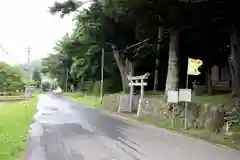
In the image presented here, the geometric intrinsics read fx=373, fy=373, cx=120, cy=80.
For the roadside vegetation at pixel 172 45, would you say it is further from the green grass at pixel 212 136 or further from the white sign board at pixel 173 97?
the white sign board at pixel 173 97

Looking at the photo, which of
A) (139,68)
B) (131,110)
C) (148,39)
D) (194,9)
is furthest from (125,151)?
(139,68)

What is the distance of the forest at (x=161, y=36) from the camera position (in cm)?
1789

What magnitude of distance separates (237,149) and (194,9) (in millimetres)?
8114

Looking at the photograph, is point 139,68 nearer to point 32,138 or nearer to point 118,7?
point 118,7

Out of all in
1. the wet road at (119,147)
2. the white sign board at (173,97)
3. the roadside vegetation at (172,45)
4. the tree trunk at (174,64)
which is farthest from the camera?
the tree trunk at (174,64)

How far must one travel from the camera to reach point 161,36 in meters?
27.4

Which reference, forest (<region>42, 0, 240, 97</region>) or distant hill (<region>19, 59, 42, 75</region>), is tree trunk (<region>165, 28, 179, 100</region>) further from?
distant hill (<region>19, 59, 42, 75</region>)

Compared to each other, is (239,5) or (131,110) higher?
(239,5)

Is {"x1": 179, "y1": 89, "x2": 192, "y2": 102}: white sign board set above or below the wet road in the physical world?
above

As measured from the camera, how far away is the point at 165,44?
1256 inches

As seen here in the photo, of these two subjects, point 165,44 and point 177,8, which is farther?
point 165,44

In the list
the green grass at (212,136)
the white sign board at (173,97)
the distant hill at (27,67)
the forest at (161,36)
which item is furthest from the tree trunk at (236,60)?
the distant hill at (27,67)

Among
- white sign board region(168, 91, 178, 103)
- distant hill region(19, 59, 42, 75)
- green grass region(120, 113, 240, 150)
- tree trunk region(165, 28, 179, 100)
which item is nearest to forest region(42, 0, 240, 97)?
tree trunk region(165, 28, 179, 100)

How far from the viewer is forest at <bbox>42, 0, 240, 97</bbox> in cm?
1789
